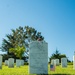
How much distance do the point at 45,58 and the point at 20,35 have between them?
177 feet

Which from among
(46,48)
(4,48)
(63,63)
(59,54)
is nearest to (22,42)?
(4,48)

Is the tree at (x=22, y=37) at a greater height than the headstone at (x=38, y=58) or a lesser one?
greater

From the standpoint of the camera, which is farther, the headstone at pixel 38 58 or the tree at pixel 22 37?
the tree at pixel 22 37

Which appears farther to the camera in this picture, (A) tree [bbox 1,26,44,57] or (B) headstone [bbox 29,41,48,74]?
(A) tree [bbox 1,26,44,57]

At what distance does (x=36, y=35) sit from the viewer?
224 feet

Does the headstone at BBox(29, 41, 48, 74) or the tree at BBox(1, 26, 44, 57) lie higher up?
the tree at BBox(1, 26, 44, 57)

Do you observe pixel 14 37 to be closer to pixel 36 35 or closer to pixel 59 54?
pixel 36 35

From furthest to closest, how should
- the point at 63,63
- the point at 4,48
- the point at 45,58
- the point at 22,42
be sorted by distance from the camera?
the point at 4,48 → the point at 22,42 → the point at 63,63 → the point at 45,58

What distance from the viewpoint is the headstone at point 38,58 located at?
1395 cm

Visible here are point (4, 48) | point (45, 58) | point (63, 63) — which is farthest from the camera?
point (4, 48)

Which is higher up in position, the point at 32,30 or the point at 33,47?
the point at 32,30

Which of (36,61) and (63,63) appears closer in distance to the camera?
(36,61)

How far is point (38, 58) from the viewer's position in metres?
14.0

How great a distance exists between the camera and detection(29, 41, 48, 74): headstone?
14.0 m
